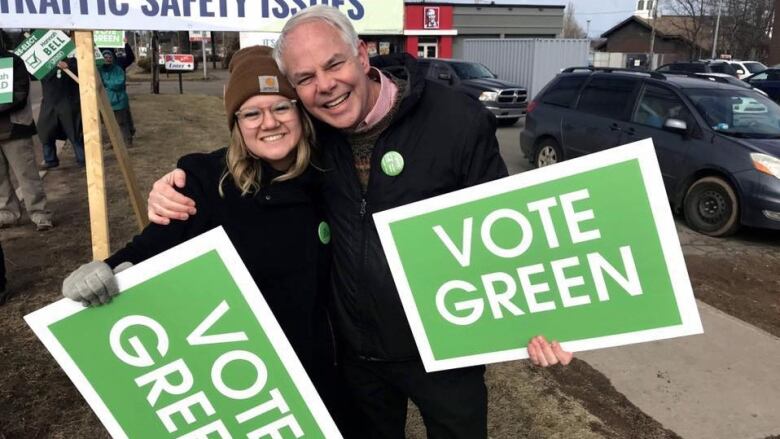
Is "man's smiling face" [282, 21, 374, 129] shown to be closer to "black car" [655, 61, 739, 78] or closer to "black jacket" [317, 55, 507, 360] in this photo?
"black jacket" [317, 55, 507, 360]

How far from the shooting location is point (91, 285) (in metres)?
1.55

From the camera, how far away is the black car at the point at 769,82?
19.1m

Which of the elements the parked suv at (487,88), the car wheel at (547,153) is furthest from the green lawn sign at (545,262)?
the parked suv at (487,88)

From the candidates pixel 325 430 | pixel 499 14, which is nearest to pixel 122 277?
pixel 325 430

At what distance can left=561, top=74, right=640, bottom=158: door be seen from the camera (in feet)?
24.6

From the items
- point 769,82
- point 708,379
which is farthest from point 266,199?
point 769,82

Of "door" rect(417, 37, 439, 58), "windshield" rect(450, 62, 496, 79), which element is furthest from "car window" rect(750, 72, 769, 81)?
"door" rect(417, 37, 439, 58)

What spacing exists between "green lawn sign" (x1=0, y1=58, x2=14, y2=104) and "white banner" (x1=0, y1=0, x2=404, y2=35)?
3287mm

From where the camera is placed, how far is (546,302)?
170 cm

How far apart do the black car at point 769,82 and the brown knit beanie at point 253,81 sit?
21292 millimetres

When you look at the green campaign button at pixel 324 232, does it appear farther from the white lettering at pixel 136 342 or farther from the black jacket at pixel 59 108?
the black jacket at pixel 59 108

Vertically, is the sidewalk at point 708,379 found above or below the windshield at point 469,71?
below

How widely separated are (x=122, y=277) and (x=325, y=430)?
753mm

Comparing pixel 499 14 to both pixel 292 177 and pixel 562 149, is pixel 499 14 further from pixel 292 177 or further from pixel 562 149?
pixel 292 177
